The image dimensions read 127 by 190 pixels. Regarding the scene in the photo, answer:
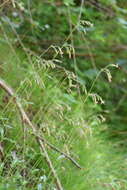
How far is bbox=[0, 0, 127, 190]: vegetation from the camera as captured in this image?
201 centimetres

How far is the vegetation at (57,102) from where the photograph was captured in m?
2.01

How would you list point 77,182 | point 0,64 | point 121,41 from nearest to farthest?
point 77,182
point 0,64
point 121,41

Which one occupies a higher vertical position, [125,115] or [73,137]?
[73,137]

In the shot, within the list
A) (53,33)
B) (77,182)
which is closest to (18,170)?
(77,182)

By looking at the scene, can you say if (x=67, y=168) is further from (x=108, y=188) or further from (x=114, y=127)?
(x=114, y=127)

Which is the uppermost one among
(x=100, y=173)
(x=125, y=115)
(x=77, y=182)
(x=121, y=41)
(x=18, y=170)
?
(x=18, y=170)

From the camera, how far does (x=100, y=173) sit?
2.55 m

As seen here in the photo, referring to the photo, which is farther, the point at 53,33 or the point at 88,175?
the point at 53,33

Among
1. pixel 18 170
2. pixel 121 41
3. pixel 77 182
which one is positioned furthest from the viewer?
pixel 121 41

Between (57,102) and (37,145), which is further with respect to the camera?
(57,102)

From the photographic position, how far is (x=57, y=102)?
2596 mm

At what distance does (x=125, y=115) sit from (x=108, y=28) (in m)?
1.25

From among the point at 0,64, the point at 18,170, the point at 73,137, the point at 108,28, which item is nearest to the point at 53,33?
the point at 108,28

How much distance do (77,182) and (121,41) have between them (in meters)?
2.83
